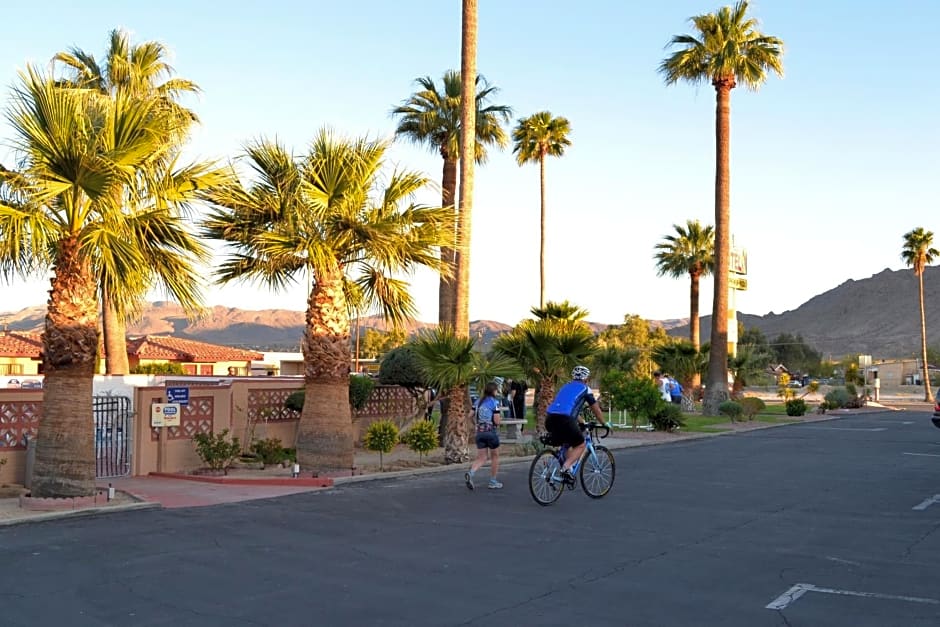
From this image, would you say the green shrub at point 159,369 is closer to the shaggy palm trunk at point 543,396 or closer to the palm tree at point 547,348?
the shaggy palm trunk at point 543,396

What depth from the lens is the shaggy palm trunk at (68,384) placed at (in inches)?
515

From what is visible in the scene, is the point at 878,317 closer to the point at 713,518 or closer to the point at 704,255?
the point at 704,255

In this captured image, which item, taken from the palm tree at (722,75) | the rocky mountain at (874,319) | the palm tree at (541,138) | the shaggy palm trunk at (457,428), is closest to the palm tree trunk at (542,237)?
the palm tree at (541,138)

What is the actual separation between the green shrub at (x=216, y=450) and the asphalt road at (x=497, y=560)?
8.10 feet

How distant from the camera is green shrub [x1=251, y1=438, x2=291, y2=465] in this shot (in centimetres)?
1845

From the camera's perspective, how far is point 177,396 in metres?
17.5

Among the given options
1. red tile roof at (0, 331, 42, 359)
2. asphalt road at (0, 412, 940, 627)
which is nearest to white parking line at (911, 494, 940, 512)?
asphalt road at (0, 412, 940, 627)

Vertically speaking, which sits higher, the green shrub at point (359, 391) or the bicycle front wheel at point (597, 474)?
the green shrub at point (359, 391)

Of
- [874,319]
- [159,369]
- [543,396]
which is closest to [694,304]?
[159,369]

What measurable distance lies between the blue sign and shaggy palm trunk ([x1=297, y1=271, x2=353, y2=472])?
2.19 m

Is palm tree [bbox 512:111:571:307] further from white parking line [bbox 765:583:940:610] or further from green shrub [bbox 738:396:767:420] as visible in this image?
white parking line [bbox 765:583:940:610]

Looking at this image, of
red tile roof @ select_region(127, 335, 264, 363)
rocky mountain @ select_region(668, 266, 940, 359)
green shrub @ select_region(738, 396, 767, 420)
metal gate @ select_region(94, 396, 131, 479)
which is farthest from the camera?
rocky mountain @ select_region(668, 266, 940, 359)

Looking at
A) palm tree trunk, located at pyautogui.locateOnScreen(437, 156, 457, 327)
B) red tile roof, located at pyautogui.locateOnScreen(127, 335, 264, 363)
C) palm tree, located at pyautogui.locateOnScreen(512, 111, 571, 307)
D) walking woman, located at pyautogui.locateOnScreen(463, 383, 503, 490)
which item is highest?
palm tree, located at pyautogui.locateOnScreen(512, 111, 571, 307)

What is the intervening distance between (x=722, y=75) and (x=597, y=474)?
30650 mm
